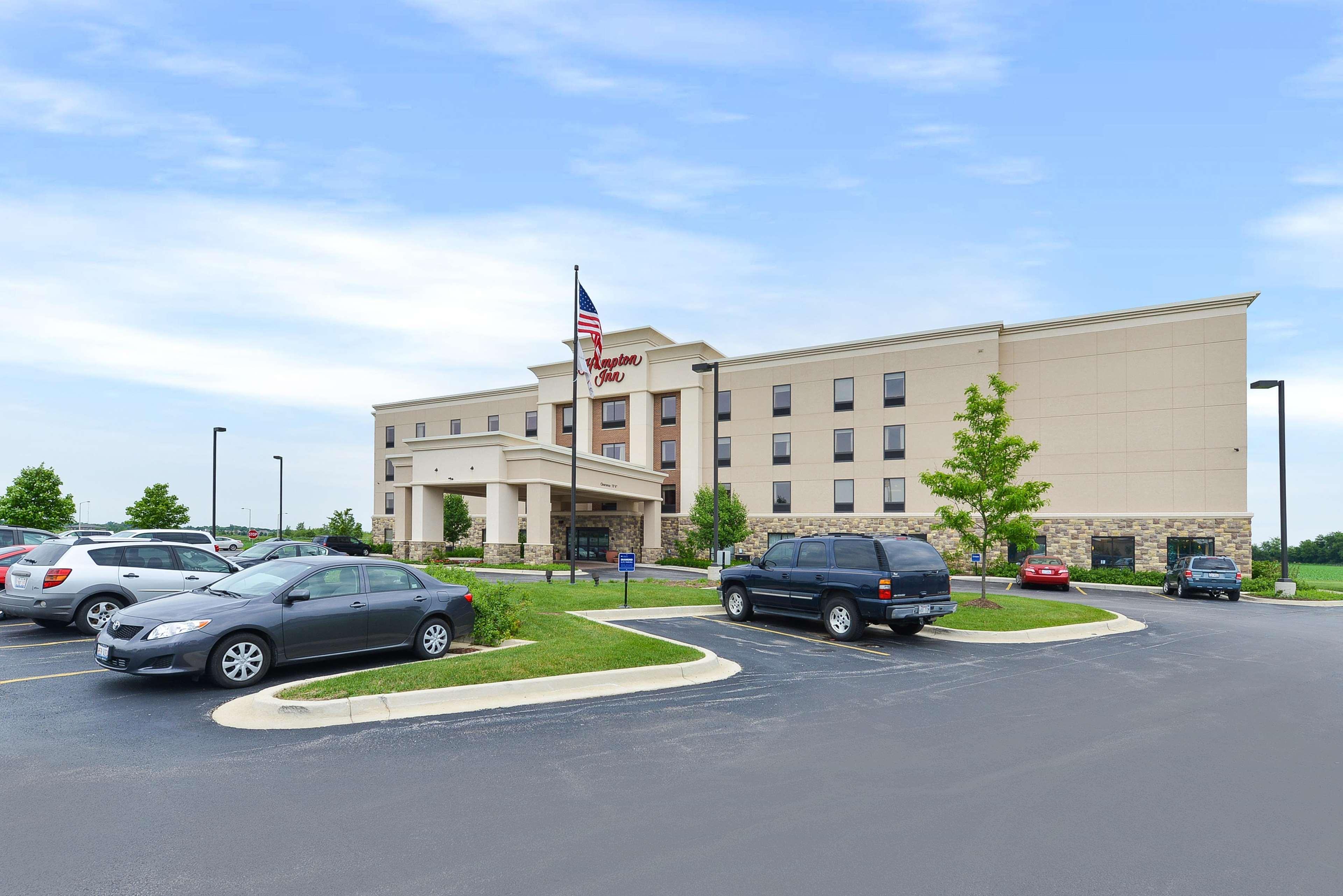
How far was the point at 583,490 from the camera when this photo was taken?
4247cm

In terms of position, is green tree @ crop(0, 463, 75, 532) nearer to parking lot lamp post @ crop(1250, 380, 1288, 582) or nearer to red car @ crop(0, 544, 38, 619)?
red car @ crop(0, 544, 38, 619)

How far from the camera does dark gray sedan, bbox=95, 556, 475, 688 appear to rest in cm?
A: 922

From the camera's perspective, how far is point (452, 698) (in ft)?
29.5

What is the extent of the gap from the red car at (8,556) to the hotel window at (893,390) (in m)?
36.3

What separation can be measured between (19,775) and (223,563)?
9.10 metres

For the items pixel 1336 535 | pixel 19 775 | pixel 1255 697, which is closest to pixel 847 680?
pixel 1255 697

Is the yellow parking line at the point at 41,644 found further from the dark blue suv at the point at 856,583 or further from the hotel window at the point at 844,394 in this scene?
the hotel window at the point at 844,394

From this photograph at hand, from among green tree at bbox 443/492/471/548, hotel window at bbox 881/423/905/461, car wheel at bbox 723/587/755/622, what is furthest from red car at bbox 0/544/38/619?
hotel window at bbox 881/423/905/461

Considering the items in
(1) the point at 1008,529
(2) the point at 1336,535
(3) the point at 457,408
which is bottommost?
(2) the point at 1336,535

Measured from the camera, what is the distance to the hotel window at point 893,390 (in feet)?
139

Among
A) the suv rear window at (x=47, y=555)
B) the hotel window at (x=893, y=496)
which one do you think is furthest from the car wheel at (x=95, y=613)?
the hotel window at (x=893, y=496)

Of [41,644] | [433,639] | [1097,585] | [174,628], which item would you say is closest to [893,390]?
[1097,585]

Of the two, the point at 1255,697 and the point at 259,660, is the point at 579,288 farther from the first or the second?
the point at 1255,697

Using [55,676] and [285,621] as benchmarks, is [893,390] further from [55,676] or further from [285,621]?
[55,676]
